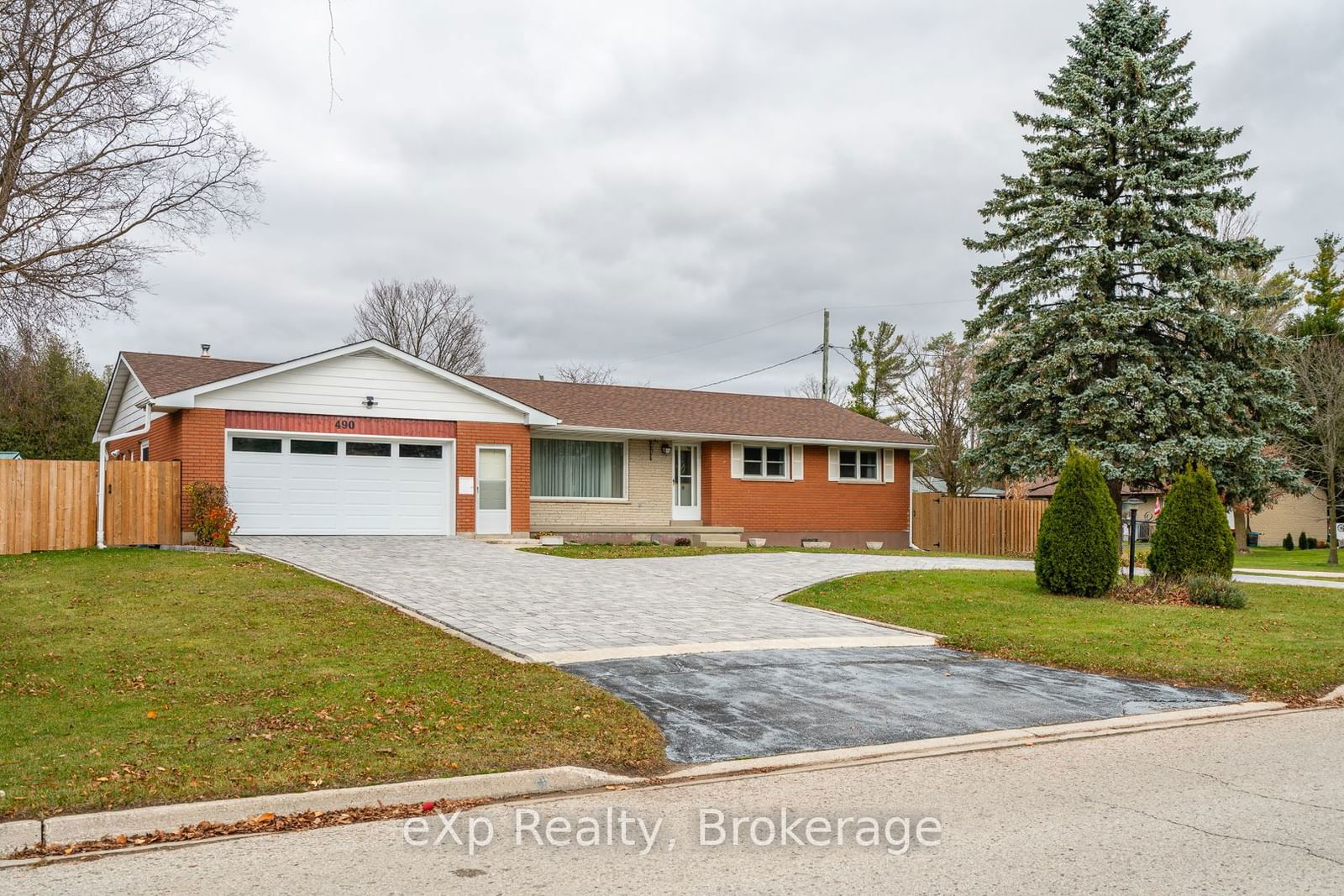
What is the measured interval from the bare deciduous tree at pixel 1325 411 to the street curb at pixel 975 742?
85.1ft

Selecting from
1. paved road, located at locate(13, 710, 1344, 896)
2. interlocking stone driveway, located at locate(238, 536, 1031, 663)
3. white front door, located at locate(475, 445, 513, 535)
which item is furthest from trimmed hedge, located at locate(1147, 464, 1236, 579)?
white front door, located at locate(475, 445, 513, 535)

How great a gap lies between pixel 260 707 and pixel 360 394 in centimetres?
1583

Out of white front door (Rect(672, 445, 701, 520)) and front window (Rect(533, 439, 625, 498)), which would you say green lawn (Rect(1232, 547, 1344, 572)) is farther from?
front window (Rect(533, 439, 625, 498))

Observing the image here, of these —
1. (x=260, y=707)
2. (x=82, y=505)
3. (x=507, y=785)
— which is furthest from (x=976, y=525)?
(x=507, y=785)

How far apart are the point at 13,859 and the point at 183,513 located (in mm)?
16707

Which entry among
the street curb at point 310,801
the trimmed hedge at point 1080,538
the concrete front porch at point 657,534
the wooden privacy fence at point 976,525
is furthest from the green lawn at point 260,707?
the wooden privacy fence at point 976,525

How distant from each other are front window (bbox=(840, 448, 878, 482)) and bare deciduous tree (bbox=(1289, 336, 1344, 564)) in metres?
12.5

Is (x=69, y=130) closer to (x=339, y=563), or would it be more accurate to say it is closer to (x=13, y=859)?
(x=339, y=563)

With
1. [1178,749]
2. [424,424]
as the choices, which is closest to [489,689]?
[1178,749]

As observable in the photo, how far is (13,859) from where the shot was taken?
193 inches

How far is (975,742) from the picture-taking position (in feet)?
24.4

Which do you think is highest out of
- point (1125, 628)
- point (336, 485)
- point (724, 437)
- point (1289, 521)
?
point (724, 437)

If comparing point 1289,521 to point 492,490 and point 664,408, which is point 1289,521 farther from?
point 492,490

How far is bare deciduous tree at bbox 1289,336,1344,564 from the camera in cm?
3144
